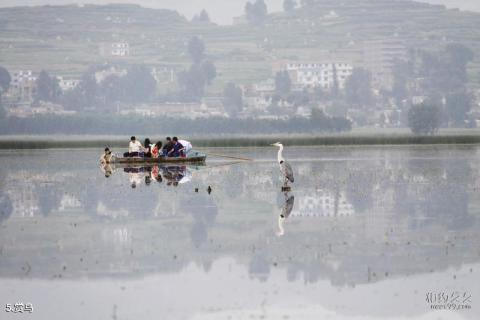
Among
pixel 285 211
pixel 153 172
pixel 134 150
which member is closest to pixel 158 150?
pixel 134 150

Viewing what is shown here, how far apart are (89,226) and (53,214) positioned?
3.48 meters

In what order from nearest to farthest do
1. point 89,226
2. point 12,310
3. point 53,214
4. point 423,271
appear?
point 12,310
point 423,271
point 89,226
point 53,214

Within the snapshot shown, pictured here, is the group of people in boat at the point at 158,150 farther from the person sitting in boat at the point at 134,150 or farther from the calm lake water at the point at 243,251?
the calm lake water at the point at 243,251

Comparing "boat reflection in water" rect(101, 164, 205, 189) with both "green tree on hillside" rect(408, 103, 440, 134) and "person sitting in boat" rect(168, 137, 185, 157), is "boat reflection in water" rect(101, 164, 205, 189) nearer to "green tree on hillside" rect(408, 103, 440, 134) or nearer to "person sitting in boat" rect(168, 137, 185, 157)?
"person sitting in boat" rect(168, 137, 185, 157)

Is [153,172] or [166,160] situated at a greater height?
[166,160]

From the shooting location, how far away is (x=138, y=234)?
22016 millimetres

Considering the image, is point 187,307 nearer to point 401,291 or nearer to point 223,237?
point 401,291

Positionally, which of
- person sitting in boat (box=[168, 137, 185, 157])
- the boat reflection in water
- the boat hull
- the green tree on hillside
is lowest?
the boat reflection in water

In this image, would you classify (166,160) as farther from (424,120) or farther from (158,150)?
(424,120)

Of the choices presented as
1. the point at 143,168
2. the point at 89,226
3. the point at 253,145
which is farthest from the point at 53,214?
the point at 253,145

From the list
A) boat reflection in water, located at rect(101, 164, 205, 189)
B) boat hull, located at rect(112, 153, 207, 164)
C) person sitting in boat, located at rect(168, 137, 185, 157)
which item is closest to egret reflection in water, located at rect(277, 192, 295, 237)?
boat reflection in water, located at rect(101, 164, 205, 189)

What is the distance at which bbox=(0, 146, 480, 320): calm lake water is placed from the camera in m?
15.1

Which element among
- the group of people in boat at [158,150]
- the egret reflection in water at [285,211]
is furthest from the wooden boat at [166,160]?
the egret reflection in water at [285,211]

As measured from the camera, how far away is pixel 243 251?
63.7 feet
